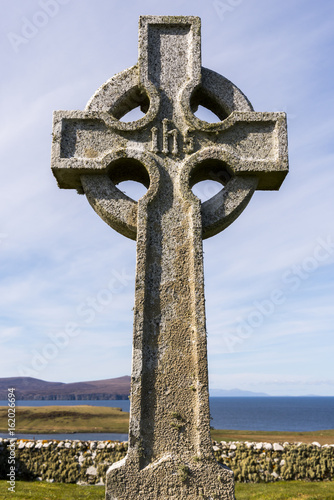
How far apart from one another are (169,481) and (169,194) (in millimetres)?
2757

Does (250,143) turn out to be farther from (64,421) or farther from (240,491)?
(64,421)

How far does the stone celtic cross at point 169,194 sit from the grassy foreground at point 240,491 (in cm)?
457

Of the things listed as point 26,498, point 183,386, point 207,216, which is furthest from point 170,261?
point 26,498

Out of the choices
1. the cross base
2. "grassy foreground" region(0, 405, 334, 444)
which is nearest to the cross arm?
the cross base

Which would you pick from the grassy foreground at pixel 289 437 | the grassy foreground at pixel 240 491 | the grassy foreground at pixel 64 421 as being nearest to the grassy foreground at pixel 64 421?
the grassy foreground at pixel 64 421

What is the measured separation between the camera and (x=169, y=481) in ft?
12.3

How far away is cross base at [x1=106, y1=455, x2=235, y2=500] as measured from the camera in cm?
371

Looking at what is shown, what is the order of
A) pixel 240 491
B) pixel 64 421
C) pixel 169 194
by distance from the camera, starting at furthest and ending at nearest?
pixel 64 421, pixel 240 491, pixel 169 194

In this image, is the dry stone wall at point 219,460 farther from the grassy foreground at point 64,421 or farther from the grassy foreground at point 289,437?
the grassy foreground at point 64,421

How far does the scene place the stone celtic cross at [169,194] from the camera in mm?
3848

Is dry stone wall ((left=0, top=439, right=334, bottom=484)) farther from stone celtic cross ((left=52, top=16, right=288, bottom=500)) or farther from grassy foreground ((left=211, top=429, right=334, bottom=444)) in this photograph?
stone celtic cross ((left=52, top=16, right=288, bottom=500))

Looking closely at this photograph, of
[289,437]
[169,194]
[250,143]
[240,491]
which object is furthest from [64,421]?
[250,143]

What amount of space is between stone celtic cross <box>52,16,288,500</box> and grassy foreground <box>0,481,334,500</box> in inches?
180

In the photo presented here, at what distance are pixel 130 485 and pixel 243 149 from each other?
Answer: 365cm
